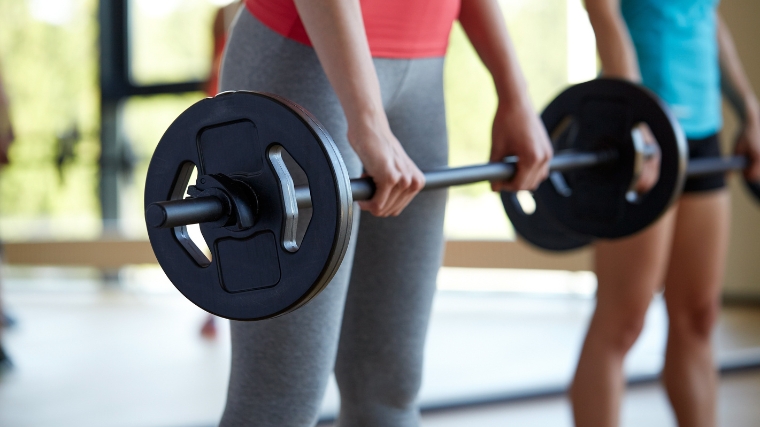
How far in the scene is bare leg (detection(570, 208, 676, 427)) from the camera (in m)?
1.31

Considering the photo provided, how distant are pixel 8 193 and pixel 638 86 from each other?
12.9ft

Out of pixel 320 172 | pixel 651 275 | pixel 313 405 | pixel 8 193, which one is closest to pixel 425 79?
pixel 320 172

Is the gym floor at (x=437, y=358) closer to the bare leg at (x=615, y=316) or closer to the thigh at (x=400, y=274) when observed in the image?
the bare leg at (x=615, y=316)

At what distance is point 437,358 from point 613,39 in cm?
145

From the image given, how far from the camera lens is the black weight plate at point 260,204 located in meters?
0.69

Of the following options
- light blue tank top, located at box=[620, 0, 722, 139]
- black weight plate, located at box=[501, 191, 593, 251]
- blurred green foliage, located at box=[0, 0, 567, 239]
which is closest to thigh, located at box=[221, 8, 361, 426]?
black weight plate, located at box=[501, 191, 593, 251]

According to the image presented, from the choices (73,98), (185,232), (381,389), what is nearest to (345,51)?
(185,232)

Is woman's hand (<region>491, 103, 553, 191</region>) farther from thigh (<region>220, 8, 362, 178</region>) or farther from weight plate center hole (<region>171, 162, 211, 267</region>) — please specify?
weight plate center hole (<region>171, 162, 211, 267</region>)

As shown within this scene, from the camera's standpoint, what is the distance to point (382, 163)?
79 cm

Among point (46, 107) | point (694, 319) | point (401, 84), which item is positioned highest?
point (401, 84)

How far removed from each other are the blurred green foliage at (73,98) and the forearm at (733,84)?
2414 millimetres

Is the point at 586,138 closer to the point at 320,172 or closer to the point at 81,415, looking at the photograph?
the point at 320,172

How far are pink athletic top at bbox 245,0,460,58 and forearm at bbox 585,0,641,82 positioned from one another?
45cm

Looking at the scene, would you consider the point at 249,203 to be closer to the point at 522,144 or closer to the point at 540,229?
the point at 522,144
